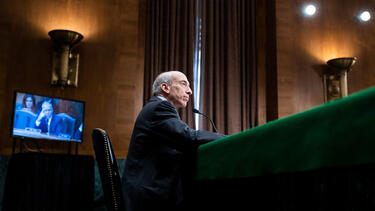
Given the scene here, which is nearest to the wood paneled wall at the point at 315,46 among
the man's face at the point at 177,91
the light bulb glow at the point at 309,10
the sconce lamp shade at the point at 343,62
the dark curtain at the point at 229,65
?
the light bulb glow at the point at 309,10

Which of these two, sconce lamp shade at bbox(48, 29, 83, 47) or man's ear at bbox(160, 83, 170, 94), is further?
sconce lamp shade at bbox(48, 29, 83, 47)

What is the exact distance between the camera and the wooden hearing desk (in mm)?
741

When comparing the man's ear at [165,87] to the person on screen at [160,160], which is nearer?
the person on screen at [160,160]

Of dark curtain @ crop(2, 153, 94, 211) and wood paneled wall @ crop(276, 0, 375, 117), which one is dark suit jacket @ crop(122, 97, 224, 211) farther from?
wood paneled wall @ crop(276, 0, 375, 117)

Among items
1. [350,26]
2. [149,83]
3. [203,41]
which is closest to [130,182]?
[149,83]

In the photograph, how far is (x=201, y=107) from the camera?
4.88m

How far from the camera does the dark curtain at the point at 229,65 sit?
16.2 feet

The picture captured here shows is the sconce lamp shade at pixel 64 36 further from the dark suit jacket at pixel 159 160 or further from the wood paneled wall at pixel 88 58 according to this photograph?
the dark suit jacket at pixel 159 160

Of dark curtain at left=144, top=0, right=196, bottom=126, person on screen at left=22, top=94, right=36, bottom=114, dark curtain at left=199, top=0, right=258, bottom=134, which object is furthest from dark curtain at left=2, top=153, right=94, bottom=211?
dark curtain at left=199, top=0, right=258, bottom=134

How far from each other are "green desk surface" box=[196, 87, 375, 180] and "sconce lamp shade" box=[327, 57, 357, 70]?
4.40 m

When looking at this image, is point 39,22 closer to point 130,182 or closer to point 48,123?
point 48,123

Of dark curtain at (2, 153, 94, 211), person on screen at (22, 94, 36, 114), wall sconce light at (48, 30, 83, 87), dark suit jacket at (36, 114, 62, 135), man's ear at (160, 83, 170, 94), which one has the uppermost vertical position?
wall sconce light at (48, 30, 83, 87)

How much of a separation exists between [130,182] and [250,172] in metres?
0.91

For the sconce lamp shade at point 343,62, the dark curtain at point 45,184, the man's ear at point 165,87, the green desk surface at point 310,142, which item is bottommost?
the dark curtain at point 45,184
